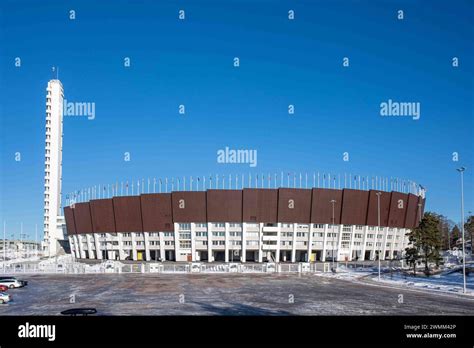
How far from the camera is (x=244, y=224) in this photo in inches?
4493

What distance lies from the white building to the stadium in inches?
1912

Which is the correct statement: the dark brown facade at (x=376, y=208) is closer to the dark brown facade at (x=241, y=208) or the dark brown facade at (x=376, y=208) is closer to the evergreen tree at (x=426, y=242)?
the dark brown facade at (x=241, y=208)

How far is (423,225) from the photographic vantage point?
68.2m

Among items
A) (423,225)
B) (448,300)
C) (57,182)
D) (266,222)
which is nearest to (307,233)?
(266,222)

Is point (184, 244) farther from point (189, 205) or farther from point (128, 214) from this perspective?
point (128, 214)

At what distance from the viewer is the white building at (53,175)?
545ft

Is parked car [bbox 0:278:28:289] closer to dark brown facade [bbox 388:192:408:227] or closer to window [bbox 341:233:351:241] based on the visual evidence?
window [bbox 341:233:351:241]

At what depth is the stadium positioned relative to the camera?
11362cm

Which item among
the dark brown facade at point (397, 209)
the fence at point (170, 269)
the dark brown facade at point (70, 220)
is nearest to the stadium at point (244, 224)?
the dark brown facade at point (397, 209)

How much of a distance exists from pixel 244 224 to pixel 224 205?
7.24m

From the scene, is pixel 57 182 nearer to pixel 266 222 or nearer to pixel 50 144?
pixel 50 144

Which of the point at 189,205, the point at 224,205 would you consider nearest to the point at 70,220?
the point at 189,205

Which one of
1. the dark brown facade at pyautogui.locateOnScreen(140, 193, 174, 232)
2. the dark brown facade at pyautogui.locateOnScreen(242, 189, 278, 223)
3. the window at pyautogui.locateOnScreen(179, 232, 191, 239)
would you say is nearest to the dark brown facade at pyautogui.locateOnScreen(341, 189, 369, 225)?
the dark brown facade at pyautogui.locateOnScreen(242, 189, 278, 223)
